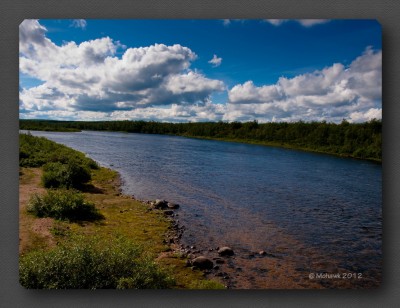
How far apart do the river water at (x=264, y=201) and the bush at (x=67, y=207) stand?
1042mm

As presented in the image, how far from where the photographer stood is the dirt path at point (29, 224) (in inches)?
172

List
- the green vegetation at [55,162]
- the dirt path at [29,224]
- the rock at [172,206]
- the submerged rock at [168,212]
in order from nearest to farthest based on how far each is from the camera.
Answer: the dirt path at [29,224]
the green vegetation at [55,162]
the submerged rock at [168,212]
the rock at [172,206]

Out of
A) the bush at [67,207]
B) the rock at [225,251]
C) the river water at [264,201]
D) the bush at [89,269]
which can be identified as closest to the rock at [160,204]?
the river water at [264,201]

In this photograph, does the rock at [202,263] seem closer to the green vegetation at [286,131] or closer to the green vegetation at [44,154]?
the green vegetation at [286,131]

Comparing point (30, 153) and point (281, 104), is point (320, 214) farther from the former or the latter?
point (30, 153)

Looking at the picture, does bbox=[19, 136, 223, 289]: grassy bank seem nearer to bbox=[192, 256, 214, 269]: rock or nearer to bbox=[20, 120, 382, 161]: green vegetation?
bbox=[192, 256, 214, 269]: rock

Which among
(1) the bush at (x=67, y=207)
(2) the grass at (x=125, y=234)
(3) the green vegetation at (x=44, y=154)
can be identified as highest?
(3) the green vegetation at (x=44, y=154)

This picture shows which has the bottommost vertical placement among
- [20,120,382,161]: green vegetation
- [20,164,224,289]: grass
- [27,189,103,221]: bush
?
[20,164,224,289]: grass

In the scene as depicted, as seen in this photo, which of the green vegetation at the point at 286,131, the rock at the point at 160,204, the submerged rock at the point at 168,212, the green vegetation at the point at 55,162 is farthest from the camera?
the rock at the point at 160,204

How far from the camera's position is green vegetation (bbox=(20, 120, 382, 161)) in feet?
15.9

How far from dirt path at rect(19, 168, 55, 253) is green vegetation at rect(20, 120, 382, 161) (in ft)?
2.51

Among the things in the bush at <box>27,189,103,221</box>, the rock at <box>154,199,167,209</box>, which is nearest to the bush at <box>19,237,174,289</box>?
the bush at <box>27,189,103,221</box>

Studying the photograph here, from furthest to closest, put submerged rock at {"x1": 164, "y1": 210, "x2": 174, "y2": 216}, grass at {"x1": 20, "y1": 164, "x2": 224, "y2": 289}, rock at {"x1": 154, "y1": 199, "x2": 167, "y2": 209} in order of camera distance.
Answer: rock at {"x1": 154, "y1": 199, "x2": 167, "y2": 209}
submerged rock at {"x1": 164, "y1": 210, "x2": 174, "y2": 216}
grass at {"x1": 20, "y1": 164, "x2": 224, "y2": 289}

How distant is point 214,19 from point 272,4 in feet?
2.59
